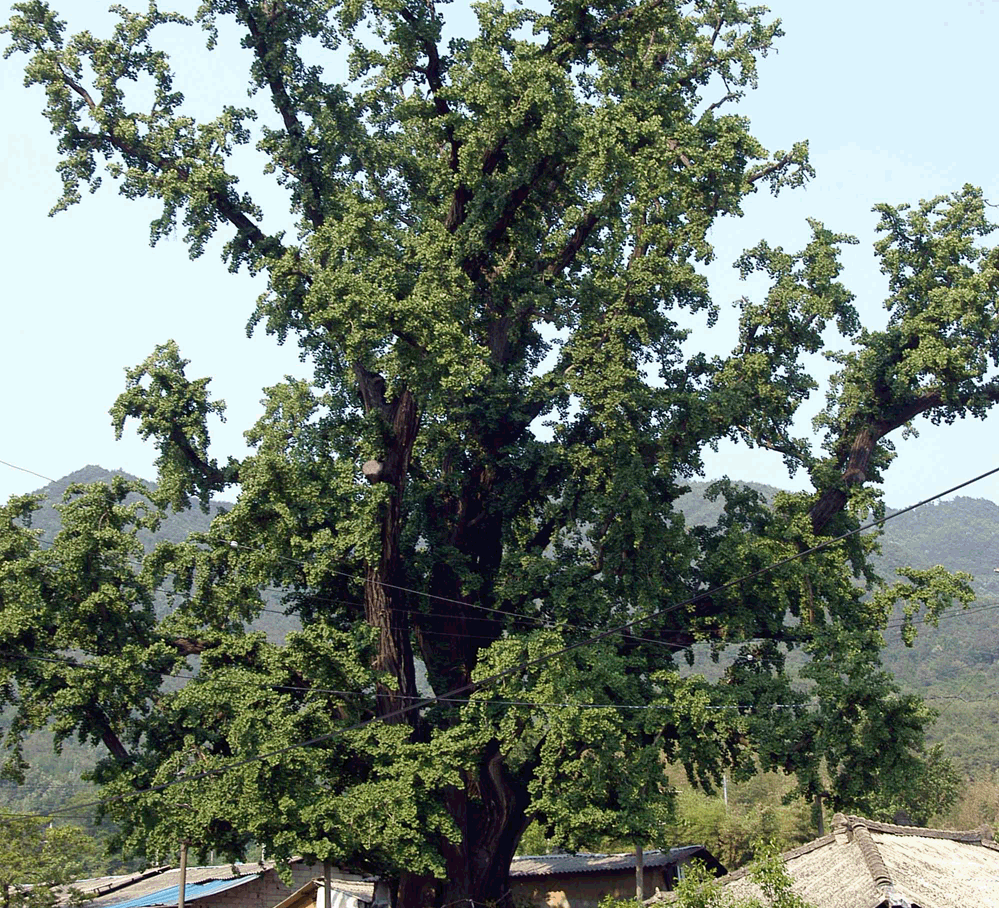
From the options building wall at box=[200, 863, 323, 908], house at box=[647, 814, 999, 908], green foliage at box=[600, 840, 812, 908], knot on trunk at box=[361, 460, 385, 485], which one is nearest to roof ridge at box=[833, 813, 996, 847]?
house at box=[647, 814, 999, 908]

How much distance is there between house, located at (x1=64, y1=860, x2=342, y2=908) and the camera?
1476 inches

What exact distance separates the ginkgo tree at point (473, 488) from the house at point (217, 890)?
38.4 ft

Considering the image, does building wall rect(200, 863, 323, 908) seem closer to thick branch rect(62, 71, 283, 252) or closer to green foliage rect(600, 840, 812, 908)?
thick branch rect(62, 71, 283, 252)

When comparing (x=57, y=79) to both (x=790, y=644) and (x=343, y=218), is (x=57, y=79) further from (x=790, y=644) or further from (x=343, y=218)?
(x=790, y=644)

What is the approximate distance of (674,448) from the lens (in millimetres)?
29219

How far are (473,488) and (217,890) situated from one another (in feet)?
51.2

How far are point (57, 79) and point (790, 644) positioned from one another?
20466mm

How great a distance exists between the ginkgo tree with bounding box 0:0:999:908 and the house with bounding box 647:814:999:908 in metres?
4.42

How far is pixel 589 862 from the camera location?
40.0m

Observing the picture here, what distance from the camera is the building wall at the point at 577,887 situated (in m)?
38.2

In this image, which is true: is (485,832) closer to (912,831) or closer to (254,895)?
(912,831)

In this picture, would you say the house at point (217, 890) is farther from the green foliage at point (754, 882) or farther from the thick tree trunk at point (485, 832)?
the green foliage at point (754, 882)

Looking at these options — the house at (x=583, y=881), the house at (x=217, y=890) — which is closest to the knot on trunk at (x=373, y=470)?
the house at (x=217, y=890)

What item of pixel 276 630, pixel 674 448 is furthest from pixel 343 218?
pixel 276 630
